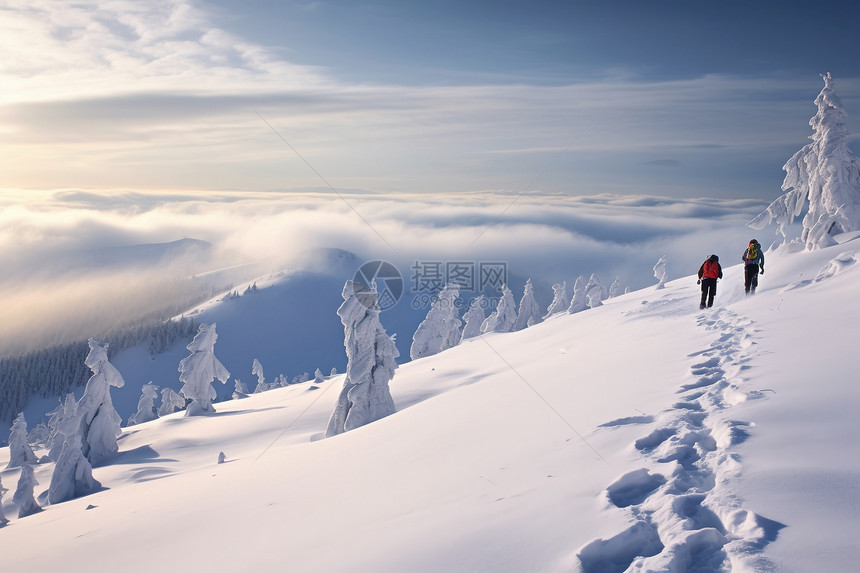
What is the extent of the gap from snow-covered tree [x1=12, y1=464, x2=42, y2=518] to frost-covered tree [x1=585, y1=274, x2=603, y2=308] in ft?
147

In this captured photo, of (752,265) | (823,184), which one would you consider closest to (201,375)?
(752,265)

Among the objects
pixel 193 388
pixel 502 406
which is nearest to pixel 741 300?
pixel 502 406

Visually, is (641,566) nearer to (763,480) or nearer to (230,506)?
(763,480)

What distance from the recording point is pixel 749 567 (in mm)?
4238

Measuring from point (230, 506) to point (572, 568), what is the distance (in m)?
9.13

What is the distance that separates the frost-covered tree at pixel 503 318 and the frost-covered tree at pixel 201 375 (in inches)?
1726

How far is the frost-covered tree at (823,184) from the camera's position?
26.8 metres

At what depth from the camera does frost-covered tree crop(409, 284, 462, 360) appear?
253 ft

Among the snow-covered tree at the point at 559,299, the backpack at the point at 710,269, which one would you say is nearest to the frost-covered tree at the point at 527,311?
the snow-covered tree at the point at 559,299

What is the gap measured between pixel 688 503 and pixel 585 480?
138 cm

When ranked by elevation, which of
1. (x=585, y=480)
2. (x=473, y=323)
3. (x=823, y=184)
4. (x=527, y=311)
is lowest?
(x=473, y=323)

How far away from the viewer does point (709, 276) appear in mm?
20375

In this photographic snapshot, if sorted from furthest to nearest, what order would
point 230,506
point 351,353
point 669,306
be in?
point 351,353 → point 669,306 → point 230,506

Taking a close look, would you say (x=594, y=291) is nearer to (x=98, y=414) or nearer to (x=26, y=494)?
(x=98, y=414)
